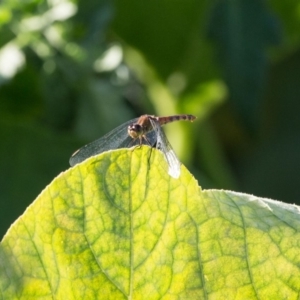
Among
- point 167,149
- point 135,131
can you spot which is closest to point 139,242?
point 167,149

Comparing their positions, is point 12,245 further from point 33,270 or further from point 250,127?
point 250,127

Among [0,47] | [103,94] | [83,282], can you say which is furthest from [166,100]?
[83,282]

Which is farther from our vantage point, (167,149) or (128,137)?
(128,137)

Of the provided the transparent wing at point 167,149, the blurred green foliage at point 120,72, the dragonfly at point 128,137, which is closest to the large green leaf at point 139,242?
the transparent wing at point 167,149

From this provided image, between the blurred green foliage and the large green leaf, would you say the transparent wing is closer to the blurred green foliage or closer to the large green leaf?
the large green leaf

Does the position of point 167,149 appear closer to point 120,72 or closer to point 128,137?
point 128,137

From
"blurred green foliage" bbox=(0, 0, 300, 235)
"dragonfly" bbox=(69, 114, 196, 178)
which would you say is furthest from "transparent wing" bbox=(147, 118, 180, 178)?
"blurred green foliage" bbox=(0, 0, 300, 235)

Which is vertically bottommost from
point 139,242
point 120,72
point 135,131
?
point 139,242
